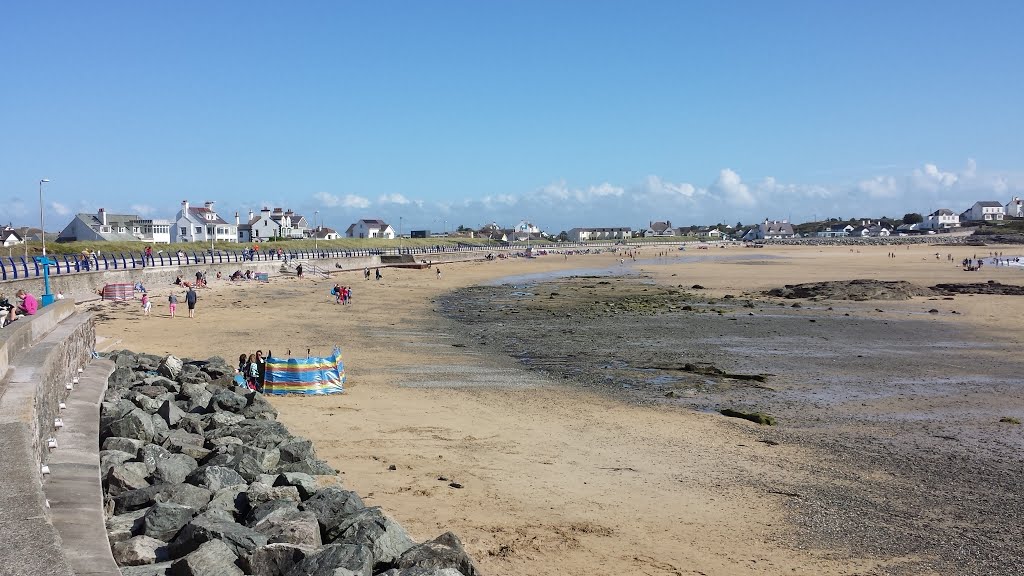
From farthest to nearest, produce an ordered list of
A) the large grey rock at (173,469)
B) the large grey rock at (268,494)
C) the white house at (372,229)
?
the white house at (372,229) < the large grey rock at (173,469) < the large grey rock at (268,494)

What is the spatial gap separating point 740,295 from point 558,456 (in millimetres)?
37210

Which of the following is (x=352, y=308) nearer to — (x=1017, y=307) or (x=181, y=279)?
(x=181, y=279)

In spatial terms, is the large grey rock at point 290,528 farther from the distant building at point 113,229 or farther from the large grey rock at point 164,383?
the distant building at point 113,229

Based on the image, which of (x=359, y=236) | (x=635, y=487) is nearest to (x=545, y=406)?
(x=635, y=487)

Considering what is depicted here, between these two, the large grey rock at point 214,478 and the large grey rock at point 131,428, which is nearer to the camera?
the large grey rock at point 214,478

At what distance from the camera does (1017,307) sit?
1442 inches

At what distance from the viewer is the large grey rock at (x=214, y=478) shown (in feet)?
26.6

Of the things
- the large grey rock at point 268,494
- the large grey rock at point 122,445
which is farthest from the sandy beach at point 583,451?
the large grey rock at point 122,445

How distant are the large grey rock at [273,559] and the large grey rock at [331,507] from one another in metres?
0.93

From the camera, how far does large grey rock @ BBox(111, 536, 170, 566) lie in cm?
627

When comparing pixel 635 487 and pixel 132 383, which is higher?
pixel 132 383

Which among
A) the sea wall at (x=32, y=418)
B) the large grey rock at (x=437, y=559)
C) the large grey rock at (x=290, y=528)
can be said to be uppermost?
the sea wall at (x=32, y=418)

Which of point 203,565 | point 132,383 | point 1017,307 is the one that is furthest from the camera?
point 1017,307

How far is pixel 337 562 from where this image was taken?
592 cm
